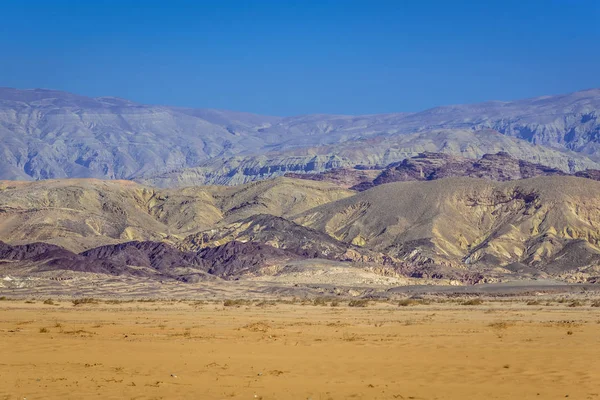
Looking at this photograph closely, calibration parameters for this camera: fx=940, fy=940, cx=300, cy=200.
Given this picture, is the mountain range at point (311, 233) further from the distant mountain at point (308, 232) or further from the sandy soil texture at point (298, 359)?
the sandy soil texture at point (298, 359)

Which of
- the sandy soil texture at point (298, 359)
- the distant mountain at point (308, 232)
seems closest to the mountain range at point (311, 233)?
the distant mountain at point (308, 232)

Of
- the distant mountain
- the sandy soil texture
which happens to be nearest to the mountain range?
the distant mountain

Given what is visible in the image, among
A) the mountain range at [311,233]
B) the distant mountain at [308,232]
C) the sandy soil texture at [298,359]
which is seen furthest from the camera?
the distant mountain at [308,232]

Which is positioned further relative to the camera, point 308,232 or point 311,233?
point 308,232

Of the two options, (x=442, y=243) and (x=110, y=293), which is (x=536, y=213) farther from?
(x=110, y=293)

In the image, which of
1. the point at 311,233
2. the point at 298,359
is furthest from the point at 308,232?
the point at 298,359

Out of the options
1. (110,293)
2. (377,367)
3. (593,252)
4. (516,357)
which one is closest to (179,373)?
(377,367)

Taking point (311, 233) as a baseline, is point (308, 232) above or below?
above

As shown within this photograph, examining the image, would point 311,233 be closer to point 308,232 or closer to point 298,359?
point 308,232

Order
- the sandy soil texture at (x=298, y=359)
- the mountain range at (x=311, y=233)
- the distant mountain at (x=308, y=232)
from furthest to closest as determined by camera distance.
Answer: the distant mountain at (x=308, y=232), the mountain range at (x=311, y=233), the sandy soil texture at (x=298, y=359)
